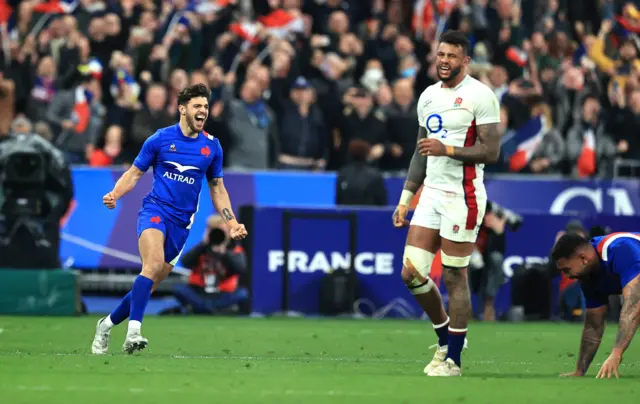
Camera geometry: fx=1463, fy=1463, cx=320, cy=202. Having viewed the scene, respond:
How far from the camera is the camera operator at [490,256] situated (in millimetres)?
19891

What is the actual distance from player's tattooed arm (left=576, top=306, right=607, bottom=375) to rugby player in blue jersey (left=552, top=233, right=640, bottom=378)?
8 cm

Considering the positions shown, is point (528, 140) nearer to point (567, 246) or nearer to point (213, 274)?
point (213, 274)

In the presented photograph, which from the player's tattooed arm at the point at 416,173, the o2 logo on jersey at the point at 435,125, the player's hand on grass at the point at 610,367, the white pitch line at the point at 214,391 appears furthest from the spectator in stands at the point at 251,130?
the white pitch line at the point at 214,391

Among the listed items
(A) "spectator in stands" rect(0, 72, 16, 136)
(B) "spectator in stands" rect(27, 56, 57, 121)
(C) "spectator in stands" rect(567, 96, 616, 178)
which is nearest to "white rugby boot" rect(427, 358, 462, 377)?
(A) "spectator in stands" rect(0, 72, 16, 136)

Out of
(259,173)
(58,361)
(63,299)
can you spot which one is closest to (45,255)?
(63,299)

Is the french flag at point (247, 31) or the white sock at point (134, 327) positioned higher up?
the french flag at point (247, 31)

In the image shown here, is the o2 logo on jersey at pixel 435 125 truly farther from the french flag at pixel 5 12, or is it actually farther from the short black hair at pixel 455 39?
the french flag at pixel 5 12

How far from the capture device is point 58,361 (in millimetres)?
10930

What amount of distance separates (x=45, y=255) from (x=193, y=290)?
6.60 ft

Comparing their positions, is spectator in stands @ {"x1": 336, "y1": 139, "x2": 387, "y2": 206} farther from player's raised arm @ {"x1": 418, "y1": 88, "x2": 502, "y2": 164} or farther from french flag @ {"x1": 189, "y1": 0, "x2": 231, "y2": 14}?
player's raised arm @ {"x1": 418, "y1": 88, "x2": 502, "y2": 164}

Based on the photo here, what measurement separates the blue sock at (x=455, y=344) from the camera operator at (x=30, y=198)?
9434 millimetres

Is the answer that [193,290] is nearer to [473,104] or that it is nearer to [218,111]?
[218,111]

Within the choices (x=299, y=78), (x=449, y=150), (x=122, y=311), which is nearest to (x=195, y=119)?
(x=122, y=311)

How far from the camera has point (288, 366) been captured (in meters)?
11.0
